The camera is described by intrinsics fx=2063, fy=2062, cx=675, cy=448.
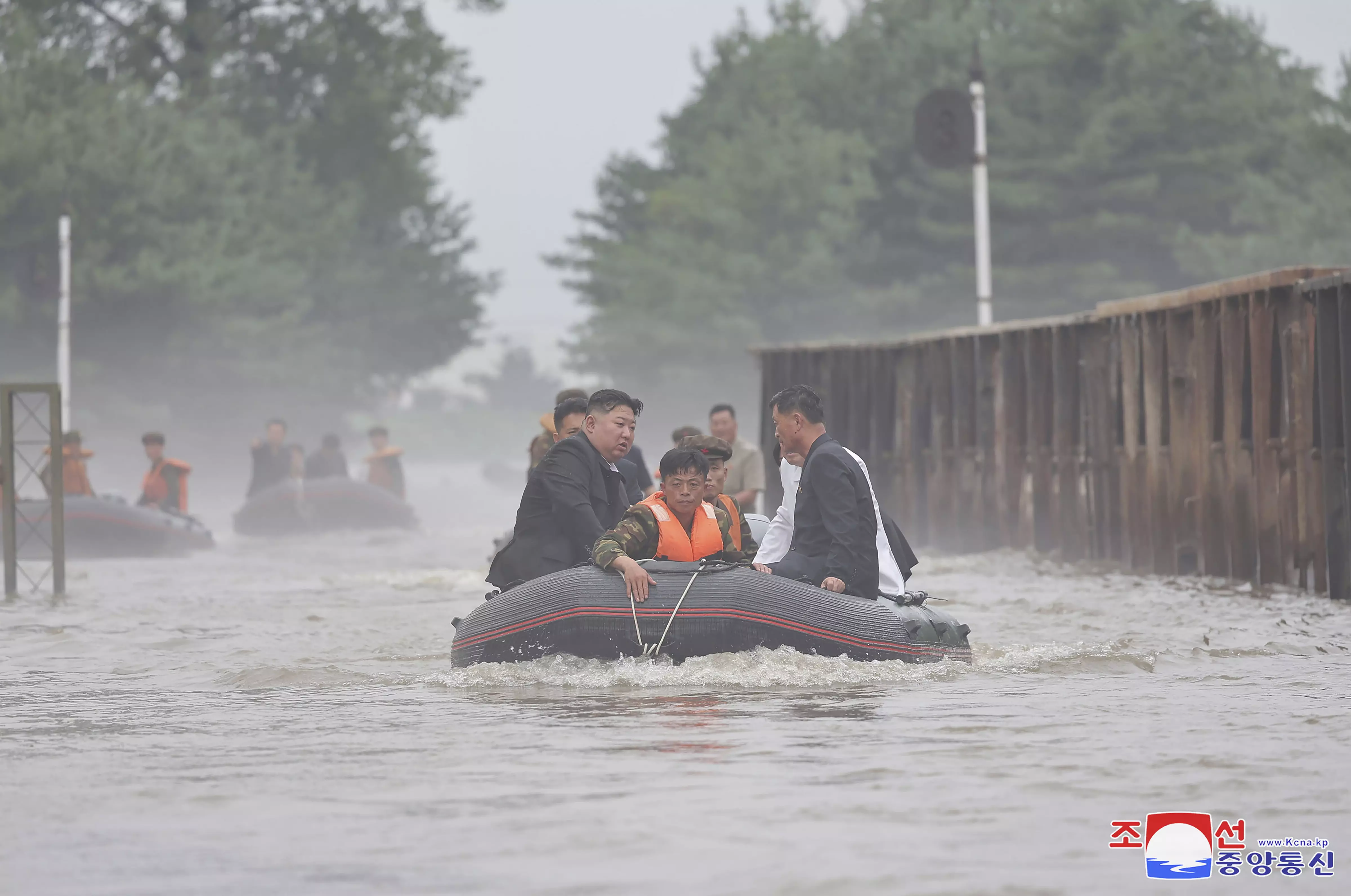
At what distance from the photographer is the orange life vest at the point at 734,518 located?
39.5ft

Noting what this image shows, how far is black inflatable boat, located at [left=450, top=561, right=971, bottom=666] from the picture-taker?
11.4 m

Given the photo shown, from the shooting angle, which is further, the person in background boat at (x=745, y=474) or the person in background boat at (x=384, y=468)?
the person in background boat at (x=384, y=468)

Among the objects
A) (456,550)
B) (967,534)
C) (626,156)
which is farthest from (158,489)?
(626,156)

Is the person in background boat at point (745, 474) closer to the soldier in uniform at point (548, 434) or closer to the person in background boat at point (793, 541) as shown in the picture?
the soldier in uniform at point (548, 434)

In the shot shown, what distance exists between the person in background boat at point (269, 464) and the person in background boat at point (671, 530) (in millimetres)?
23054

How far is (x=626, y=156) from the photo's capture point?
85.9 meters

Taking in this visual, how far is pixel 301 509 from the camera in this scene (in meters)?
33.8

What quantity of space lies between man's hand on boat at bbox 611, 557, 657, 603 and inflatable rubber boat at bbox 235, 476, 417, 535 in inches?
907

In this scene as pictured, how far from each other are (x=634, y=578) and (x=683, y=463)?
685 millimetres

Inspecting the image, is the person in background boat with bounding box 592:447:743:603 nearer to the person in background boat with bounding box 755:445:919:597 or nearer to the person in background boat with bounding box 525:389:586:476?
the person in background boat with bounding box 755:445:919:597

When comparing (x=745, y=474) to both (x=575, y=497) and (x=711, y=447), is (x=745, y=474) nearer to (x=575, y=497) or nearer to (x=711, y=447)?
(x=711, y=447)

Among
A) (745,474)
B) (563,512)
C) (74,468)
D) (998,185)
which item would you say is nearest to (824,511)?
(563,512)

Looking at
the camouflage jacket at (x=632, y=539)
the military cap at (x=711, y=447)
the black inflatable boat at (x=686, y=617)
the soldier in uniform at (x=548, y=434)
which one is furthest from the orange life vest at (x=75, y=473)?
the camouflage jacket at (x=632, y=539)

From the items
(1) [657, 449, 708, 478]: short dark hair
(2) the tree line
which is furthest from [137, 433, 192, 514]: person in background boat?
(2) the tree line
